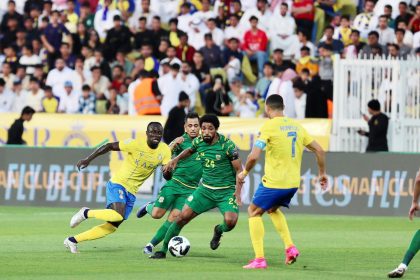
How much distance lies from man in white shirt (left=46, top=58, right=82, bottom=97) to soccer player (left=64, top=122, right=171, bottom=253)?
14777 mm

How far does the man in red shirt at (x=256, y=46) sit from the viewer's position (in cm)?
3169

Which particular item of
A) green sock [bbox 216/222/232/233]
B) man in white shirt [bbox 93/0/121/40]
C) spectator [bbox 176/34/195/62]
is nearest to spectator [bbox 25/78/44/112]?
man in white shirt [bbox 93/0/121/40]

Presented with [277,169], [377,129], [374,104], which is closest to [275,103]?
[277,169]

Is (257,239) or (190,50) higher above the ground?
(190,50)

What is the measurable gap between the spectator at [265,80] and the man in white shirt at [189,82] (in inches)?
58.6

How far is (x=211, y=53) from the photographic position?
31.7m

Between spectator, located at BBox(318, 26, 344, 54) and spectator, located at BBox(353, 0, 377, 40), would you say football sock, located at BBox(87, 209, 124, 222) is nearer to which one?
spectator, located at BBox(318, 26, 344, 54)

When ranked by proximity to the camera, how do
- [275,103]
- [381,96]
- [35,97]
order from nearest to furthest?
[275,103] < [381,96] < [35,97]

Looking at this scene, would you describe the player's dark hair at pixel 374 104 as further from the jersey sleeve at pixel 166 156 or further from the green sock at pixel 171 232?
the green sock at pixel 171 232

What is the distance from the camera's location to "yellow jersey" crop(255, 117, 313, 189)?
15.3m

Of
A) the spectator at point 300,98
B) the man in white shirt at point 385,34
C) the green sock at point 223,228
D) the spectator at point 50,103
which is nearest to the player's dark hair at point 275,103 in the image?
the green sock at point 223,228

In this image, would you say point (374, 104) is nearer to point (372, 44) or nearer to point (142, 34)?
point (372, 44)

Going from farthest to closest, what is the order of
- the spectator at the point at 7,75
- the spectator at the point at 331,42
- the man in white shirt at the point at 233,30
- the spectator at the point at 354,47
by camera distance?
the spectator at the point at 7,75 < the man in white shirt at the point at 233,30 < the spectator at the point at 331,42 < the spectator at the point at 354,47

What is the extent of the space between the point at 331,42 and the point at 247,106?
2590 mm
